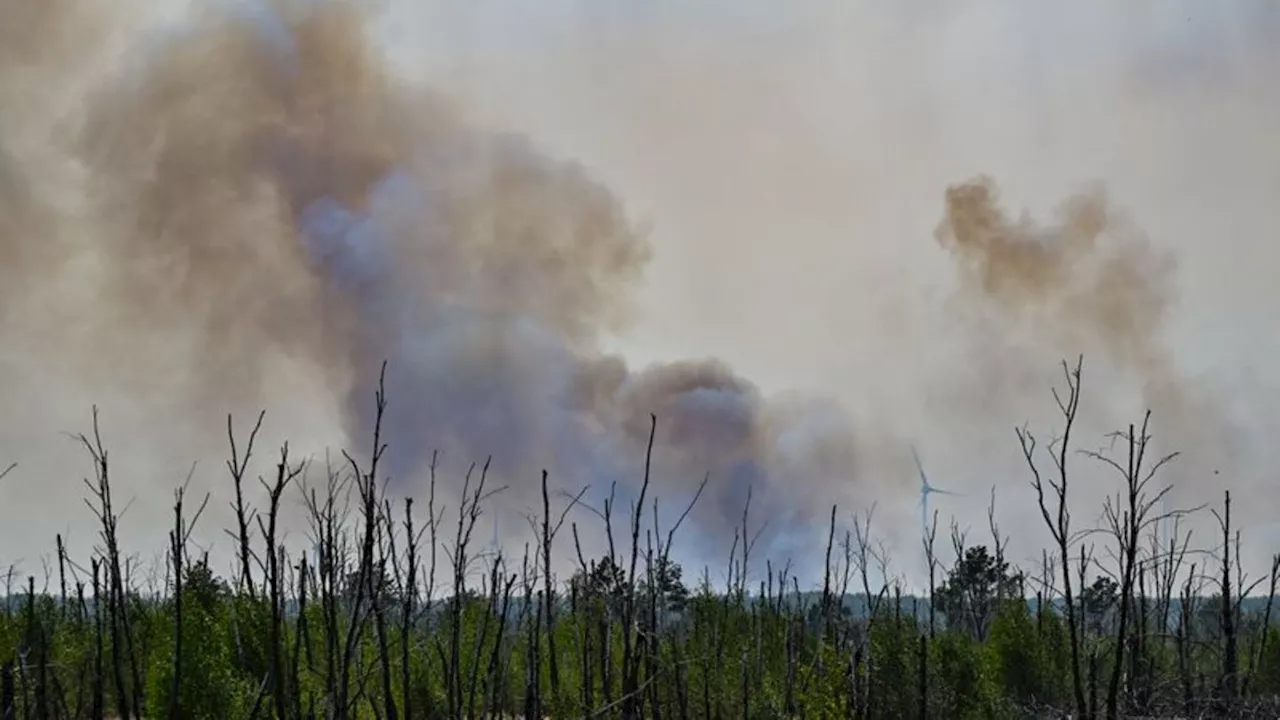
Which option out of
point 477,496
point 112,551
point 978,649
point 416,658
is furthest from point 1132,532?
point 416,658

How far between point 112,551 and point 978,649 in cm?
1665

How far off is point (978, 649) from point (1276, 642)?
11.4m

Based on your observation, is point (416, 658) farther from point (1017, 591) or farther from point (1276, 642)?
point (1276, 642)

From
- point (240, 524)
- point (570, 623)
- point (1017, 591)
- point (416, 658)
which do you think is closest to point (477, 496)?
point (240, 524)

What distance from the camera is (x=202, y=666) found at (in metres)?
12.8

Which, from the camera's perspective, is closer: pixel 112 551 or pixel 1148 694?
pixel 112 551

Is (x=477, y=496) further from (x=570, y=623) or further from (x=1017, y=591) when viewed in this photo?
(x=1017, y=591)

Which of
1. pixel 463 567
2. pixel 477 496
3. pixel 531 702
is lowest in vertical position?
pixel 531 702

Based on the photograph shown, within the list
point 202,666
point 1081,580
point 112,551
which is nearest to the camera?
point 112,551

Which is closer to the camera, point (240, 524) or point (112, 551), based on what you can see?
point (240, 524)

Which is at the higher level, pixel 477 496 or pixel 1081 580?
pixel 477 496

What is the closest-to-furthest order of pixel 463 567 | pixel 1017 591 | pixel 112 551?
pixel 112 551 < pixel 463 567 < pixel 1017 591

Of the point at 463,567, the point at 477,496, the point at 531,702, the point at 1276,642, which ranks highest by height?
the point at 477,496

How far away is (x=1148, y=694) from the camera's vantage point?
44.2ft
